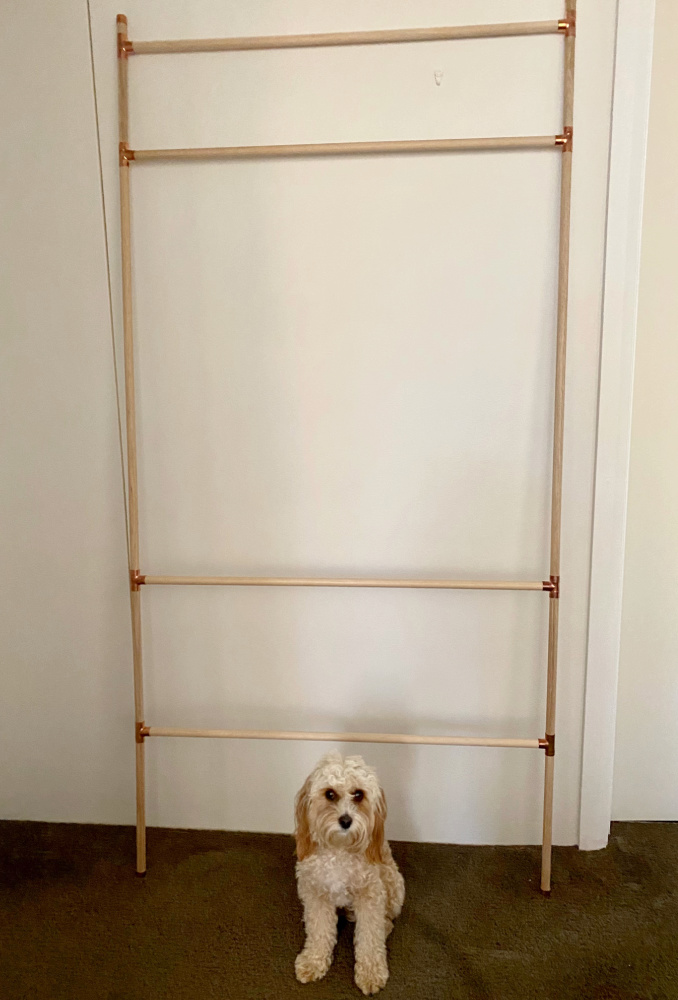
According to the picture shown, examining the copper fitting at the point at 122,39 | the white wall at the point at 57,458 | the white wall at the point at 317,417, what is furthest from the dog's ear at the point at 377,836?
the copper fitting at the point at 122,39

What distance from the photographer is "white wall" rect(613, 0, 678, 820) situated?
1.66 m

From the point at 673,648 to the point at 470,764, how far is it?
589 millimetres

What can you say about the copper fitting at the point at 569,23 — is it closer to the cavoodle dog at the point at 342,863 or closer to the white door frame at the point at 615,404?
the white door frame at the point at 615,404

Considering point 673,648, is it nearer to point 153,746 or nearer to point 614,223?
point 614,223

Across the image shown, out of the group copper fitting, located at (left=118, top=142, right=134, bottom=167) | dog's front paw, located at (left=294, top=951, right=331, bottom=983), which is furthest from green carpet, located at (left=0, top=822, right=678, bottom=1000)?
copper fitting, located at (left=118, top=142, right=134, bottom=167)

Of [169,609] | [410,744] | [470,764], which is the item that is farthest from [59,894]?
[470,764]

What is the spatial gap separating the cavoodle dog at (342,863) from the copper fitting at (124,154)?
4.42ft

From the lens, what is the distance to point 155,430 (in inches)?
69.1

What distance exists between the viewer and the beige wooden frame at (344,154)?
60.2 inches

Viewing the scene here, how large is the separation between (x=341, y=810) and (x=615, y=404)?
1.05 m

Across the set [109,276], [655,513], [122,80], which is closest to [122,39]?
[122,80]

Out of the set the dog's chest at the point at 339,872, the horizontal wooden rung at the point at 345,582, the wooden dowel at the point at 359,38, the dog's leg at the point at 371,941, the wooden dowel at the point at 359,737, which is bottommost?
the dog's leg at the point at 371,941

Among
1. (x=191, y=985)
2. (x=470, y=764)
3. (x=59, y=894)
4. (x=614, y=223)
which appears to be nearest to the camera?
(x=191, y=985)

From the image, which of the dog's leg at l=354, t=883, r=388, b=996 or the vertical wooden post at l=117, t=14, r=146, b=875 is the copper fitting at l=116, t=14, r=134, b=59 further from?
the dog's leg at l=354, t=883, r=388, b=996
